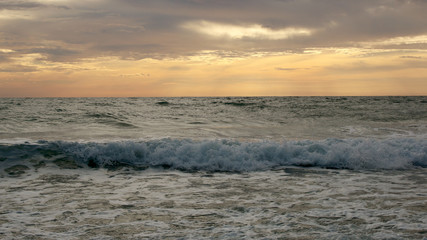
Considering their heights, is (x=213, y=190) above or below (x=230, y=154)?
below

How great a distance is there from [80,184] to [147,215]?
2.64 m

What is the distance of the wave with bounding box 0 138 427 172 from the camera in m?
8.44

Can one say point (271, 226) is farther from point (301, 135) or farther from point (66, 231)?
point (301, 135)

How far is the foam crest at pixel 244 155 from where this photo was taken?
8.42m

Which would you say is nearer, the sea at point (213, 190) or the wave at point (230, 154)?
the sea at point (213, 190)

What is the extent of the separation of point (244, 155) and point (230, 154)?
362 millimetres

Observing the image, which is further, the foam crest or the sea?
the foam crest

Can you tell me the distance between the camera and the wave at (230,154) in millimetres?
8438

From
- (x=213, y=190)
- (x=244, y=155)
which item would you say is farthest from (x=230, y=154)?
(x=213, y=190)

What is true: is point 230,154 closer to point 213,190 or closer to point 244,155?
point 244,155

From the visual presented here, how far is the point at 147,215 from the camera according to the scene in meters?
4.69

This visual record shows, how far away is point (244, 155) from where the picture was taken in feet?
29.1

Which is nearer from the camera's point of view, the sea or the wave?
the sea

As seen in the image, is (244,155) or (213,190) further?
(244,155)
